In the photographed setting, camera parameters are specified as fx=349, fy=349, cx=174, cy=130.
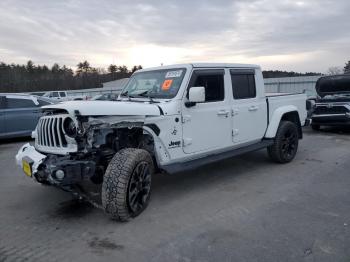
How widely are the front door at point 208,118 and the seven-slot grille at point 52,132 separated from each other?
1671 mm

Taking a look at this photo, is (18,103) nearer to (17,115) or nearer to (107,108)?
(17,115)

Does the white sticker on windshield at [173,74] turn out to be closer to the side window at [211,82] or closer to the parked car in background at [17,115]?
the side window at [211,82]

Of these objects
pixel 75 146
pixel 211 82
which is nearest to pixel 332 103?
pixel 211 82

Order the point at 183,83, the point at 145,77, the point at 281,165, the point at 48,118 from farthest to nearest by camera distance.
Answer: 1. the point at 281,165
2. the point at 145,77
3. the point at 183,83
4. the point at 48,118

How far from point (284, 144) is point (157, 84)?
10.2 ft

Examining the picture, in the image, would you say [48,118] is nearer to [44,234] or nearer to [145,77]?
[44,234]

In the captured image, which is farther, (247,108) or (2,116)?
(2,116)

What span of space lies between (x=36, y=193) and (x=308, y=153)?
5.88 m

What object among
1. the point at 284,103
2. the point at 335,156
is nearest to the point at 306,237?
the point at 284,103

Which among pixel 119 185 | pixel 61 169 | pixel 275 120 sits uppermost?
pixel 275 120

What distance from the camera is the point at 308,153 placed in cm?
805

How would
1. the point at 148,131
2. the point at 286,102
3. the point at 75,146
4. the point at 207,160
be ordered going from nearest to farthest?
the point at 75,146, the point at 148,131, the point at 207,160, the point at 286,102

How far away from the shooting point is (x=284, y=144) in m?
7.00

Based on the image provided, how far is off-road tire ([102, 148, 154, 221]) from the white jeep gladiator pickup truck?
11 mm
